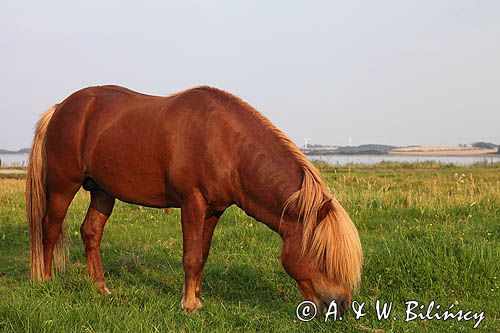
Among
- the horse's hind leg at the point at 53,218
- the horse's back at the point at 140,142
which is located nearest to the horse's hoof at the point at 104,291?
the horse's hind leg at the point at 53,218

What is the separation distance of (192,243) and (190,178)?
22.3 inches

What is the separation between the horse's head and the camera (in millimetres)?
3590

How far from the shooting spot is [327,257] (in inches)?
142

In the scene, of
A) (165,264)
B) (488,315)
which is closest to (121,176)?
(165,264)

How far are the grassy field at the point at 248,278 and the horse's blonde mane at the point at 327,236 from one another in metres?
0.45

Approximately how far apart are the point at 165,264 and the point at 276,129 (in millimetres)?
2451

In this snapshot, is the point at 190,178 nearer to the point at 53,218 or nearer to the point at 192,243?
the point at 192,243

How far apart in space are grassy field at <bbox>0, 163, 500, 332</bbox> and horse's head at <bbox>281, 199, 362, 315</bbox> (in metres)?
0.25

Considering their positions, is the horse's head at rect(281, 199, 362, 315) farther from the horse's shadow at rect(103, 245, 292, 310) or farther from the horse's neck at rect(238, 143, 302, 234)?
the horse's shadow at rect(103, 245, 292, 310)

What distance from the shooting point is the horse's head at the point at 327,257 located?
3.59 metres

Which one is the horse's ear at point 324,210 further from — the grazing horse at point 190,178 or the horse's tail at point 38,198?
the horse's tail at point 38,198

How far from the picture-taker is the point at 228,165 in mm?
4074

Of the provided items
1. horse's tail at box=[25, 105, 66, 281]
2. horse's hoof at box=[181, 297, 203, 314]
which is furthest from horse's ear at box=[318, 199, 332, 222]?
horse's tail at box=[25, 105, 66, 281]

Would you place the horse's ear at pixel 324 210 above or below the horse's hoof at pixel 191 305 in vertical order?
above
